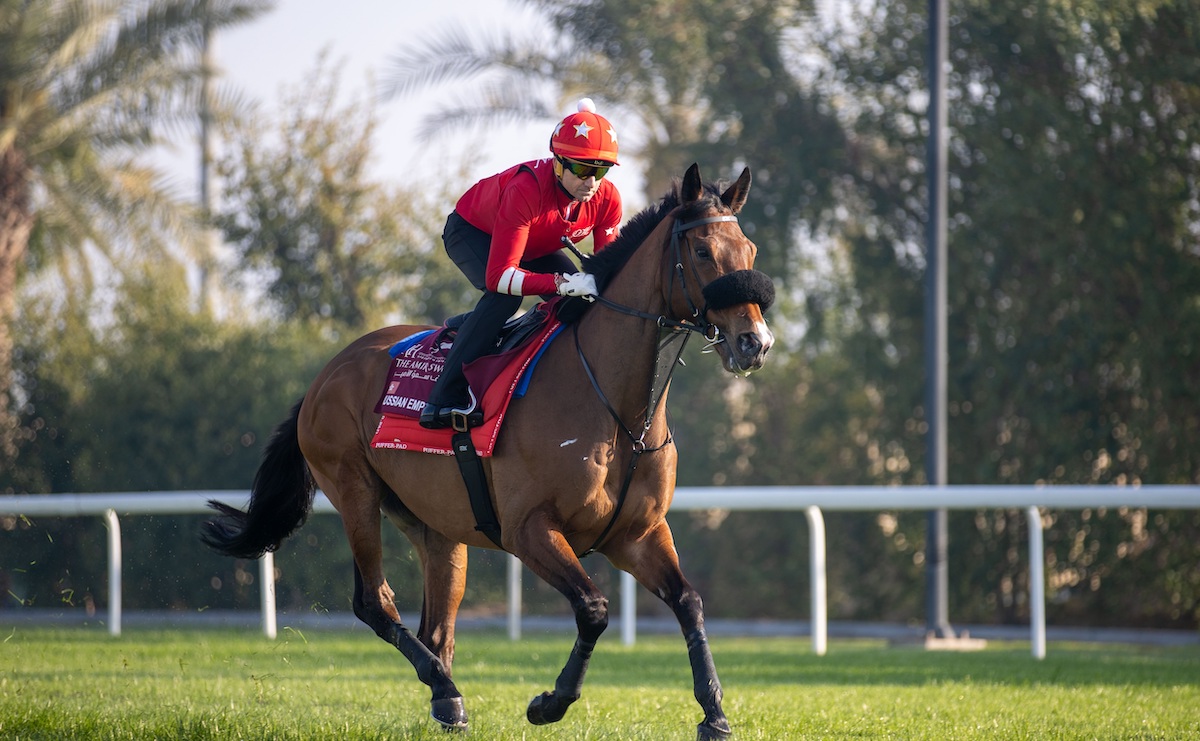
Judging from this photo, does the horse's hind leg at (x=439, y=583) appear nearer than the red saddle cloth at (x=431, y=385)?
No

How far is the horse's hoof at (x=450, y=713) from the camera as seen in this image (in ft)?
17.7

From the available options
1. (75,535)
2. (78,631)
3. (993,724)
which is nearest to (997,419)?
(993,724)

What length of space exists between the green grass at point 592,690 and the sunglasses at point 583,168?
2.24 meters

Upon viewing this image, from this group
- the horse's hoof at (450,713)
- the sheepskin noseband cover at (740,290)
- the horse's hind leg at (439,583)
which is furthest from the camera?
the horse's hind leg at (439,583)

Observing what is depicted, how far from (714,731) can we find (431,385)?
6.45 ft

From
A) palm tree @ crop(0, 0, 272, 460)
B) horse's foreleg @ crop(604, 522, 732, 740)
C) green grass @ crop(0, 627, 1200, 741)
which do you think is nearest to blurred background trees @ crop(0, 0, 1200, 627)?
palm tree @ crop(0, 0, 272, 460)

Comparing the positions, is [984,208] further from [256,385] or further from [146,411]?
[146,411]

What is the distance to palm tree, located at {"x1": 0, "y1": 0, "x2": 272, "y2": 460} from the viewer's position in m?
16.0

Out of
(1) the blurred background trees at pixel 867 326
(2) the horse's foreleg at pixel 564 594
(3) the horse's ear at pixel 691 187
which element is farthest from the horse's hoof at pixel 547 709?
(1) the blurred background trees at pixel 867 326

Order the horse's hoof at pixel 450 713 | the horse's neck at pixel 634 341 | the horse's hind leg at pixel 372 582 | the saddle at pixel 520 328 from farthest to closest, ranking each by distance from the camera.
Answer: the horse's hind leg at pixel 372 582 < the saddle at pixel 520 328 < the horse's hoof at pixel 450 713 < the horse's neck at pixel 634 341

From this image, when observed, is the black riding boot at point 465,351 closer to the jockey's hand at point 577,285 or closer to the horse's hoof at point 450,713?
the jockey's hand at point 577,285

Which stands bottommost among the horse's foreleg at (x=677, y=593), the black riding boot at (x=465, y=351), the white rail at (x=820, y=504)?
the white rail at (x=820, y=504)

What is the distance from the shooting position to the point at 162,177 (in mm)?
17656

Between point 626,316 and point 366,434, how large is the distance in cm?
162
